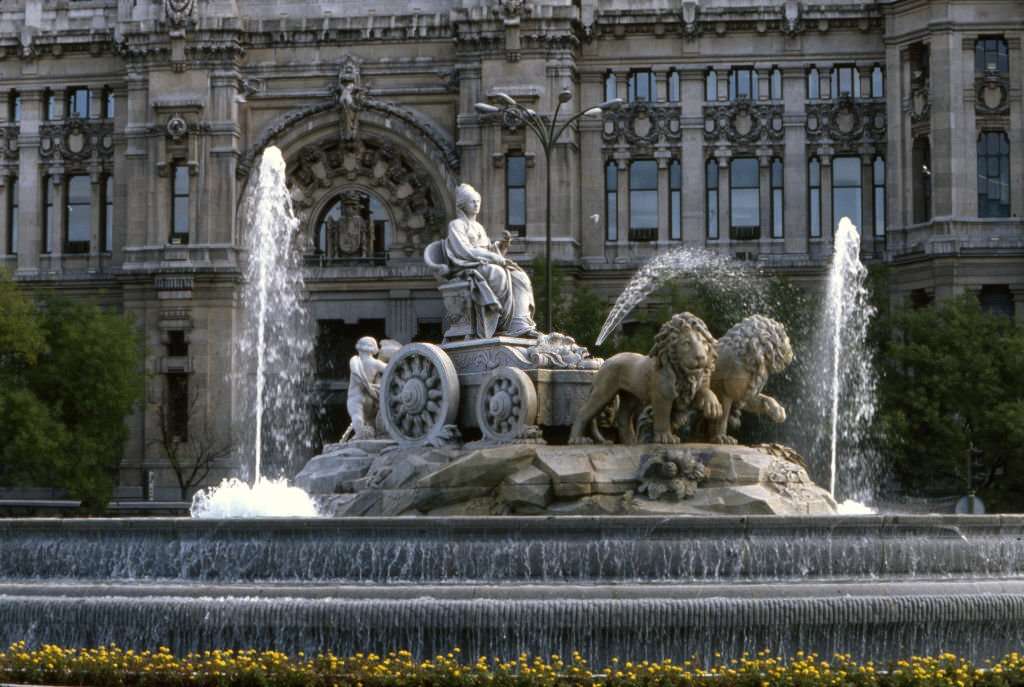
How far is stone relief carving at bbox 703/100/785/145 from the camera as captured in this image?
67625 mm

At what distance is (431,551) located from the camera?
22797mm

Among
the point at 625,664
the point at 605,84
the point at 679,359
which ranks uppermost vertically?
the point at 605,84

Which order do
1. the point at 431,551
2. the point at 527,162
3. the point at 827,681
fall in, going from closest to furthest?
the point at 827,681, the point at 431,551, the point at 527,162

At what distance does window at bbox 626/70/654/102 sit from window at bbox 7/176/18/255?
77.8ft

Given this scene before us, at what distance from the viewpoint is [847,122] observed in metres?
67.4

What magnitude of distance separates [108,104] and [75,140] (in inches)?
73.0

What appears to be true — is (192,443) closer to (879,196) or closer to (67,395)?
(67,395)

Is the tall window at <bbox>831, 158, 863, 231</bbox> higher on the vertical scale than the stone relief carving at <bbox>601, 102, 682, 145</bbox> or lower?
lower

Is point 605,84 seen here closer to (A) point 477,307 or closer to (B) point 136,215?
(B) point 136,215

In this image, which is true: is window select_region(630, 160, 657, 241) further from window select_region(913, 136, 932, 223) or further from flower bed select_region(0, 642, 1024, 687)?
flower bed select_region(0, 642, 1024, 687)

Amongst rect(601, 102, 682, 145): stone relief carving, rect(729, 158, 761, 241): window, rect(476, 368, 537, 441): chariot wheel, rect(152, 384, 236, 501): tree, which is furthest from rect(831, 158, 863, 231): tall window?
rect(476, 368, 537, 441): chariot wheel

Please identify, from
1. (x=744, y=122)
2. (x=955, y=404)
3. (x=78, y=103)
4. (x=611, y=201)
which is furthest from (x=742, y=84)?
(x=78, y=103)

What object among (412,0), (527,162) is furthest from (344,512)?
(412,0)

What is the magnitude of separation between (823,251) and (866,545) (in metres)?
45.0
